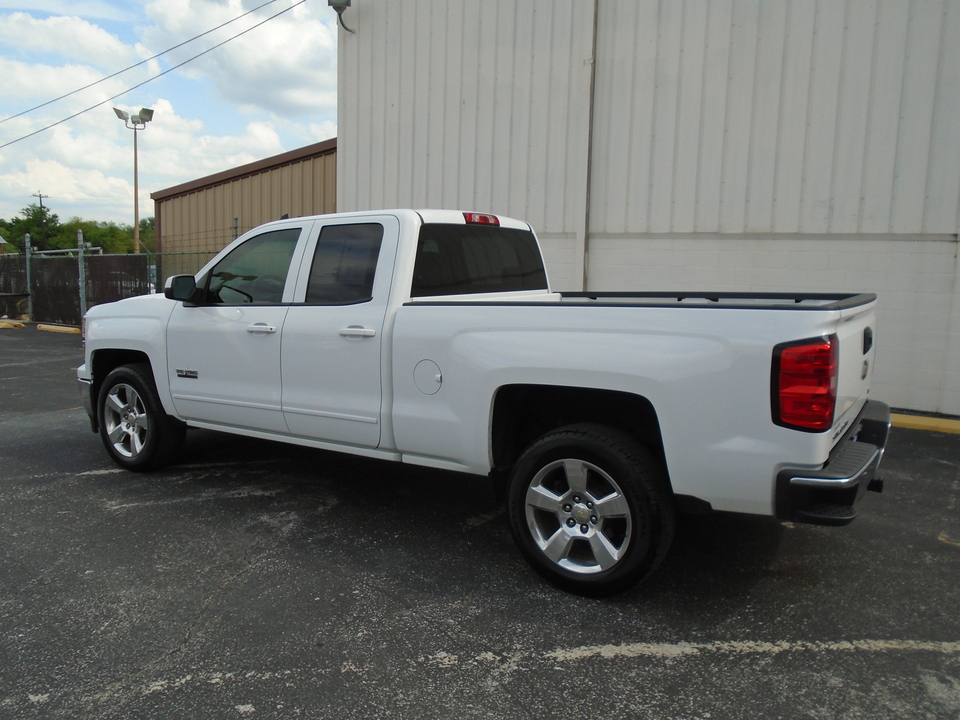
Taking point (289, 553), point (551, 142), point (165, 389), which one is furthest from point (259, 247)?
point (551, 142)

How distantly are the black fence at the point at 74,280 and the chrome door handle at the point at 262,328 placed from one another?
10.9 metres

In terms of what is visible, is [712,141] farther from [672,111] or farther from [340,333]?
[340,333]

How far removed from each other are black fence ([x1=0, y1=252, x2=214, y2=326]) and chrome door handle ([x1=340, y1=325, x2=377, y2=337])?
456 inches

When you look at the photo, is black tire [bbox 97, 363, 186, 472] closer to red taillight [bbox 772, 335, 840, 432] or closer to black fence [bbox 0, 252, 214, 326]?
red taillight [bbox 772, 335, 840, 432]

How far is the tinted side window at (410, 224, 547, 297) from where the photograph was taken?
438 cm

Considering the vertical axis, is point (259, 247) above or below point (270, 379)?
above

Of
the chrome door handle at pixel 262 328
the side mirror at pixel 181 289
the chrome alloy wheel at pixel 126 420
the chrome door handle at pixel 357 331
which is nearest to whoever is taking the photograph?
the chrome door handle at pixel 357 331

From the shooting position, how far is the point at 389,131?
1102 cm

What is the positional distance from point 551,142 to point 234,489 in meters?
6.42

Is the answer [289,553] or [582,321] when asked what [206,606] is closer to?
[289,553]

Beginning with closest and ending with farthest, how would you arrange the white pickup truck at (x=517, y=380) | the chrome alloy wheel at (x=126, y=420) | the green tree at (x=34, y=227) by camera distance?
the white pickup truck at (x=517, y=380)
the chrome alloy wheel at (x=126, y=420)
the green tree at (x=34, y=227)

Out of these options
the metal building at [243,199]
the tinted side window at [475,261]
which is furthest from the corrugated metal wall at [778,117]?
the metal building at [243,199]

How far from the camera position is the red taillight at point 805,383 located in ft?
9.43

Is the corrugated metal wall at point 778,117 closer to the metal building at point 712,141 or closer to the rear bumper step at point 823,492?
the metal building at point 712,141
